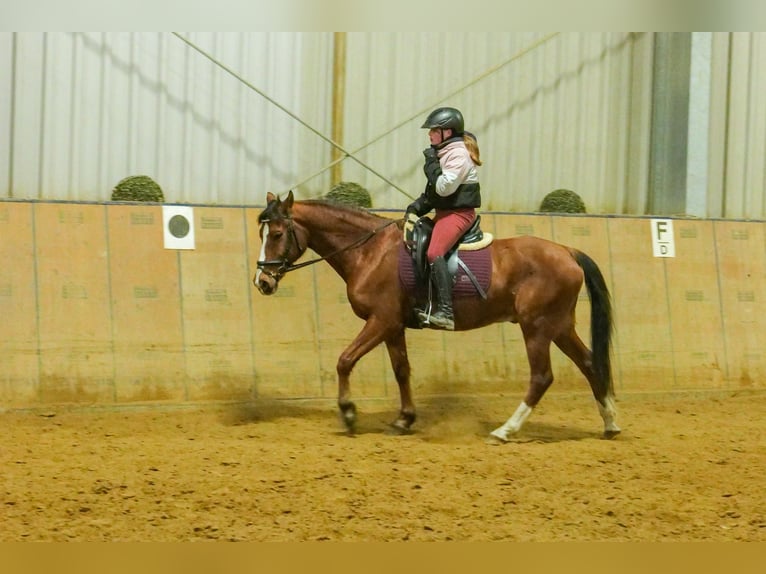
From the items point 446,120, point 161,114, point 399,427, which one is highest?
point 161,114

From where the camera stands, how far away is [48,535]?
5.39m

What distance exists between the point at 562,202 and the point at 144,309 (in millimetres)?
5240

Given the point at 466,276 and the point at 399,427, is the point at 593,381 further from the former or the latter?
the point at 399,427

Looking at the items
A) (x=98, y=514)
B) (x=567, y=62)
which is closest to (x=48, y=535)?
(x=98, y=514)

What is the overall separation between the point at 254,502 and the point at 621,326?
631cm

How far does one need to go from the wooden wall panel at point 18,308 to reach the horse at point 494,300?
99.2 inches

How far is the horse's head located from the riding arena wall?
5.35 ft

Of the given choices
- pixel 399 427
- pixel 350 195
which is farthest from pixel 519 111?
pixel 399 427

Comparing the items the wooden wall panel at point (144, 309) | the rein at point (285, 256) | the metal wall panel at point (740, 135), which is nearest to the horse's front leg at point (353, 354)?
the rein at point (285, 256)

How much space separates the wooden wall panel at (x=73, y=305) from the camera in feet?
30.9

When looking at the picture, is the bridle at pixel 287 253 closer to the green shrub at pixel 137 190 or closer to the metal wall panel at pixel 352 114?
the green shrub at pixel 137 190

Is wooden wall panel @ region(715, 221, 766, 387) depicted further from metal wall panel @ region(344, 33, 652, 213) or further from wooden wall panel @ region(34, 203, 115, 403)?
wooden wall panel @ region(34, 203, 115, 403)

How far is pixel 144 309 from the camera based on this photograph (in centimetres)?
981

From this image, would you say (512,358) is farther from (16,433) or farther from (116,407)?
(16,433)
